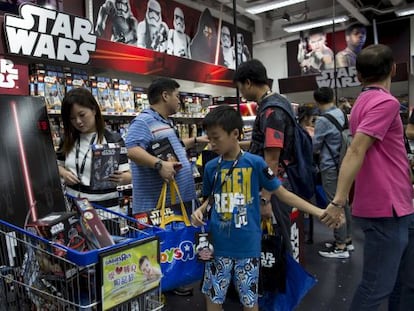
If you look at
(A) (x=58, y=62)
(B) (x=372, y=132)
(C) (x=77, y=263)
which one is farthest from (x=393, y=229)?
(A) (x=58, y=62)

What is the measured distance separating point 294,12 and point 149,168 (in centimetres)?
819

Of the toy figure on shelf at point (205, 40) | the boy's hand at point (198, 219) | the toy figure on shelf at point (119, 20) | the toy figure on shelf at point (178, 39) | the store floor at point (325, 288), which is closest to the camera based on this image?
the boy's hand at point (198, 219)

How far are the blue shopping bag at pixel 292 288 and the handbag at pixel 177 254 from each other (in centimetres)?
48

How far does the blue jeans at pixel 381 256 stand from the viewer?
66.4 inches

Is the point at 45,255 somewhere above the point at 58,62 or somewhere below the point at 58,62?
below

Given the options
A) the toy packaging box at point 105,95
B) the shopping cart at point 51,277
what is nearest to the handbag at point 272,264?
the shopping cart at point 51,277

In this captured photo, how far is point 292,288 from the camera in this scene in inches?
81.6

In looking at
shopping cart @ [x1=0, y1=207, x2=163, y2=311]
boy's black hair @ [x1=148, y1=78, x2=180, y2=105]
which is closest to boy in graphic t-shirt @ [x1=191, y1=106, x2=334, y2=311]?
boy's black hair @ [x1=148, y1=78, x2=180, y2=105]

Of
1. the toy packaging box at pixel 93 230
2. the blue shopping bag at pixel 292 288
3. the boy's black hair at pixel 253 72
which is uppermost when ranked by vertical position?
the boy's black hair at pixel 253 72

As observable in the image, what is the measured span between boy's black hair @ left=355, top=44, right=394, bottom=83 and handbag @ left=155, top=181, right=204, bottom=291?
1098mm

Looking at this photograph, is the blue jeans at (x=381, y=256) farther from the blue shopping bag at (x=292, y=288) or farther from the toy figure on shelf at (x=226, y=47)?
the toy figure on shelf at (x=226, y=47)

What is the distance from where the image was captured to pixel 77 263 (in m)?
1.04

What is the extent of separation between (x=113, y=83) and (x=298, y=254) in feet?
9.16

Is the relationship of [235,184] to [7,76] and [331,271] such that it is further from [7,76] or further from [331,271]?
[7,76]
